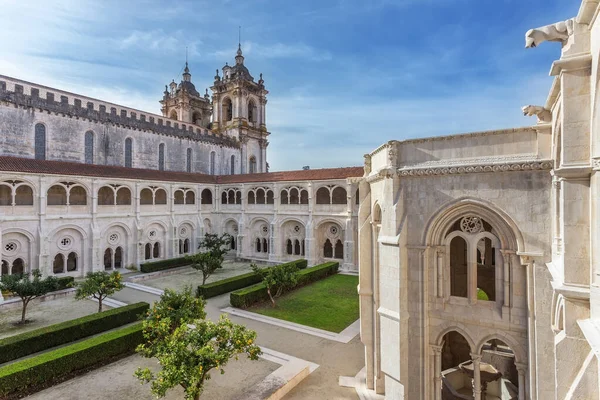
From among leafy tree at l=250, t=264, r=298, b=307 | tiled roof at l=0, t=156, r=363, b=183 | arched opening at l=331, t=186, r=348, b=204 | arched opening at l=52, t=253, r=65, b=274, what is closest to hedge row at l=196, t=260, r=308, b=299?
leafy tree at l=250, t=264, r=298, b=307

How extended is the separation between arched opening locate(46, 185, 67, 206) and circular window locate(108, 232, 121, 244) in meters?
4.60

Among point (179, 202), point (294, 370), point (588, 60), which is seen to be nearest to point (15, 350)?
point (294, 370)

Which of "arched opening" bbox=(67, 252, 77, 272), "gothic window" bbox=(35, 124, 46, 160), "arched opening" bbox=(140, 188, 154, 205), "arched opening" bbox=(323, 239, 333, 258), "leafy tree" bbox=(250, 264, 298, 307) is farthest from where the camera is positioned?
"arched opening" bbox=(140, 188, 154, 205)

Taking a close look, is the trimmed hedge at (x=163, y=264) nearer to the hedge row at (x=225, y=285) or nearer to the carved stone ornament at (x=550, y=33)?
the hedge row at (x=225, y=285)

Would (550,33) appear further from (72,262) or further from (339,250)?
(72,262)

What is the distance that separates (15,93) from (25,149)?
4731mm

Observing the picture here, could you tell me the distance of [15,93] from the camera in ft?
88.1

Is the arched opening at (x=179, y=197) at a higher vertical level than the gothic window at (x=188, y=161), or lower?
lower

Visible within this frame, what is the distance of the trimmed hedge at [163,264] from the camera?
2857 cm

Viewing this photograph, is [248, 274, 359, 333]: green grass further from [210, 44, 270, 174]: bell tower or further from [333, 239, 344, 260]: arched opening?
[210, 44, 270, 174]: bell tower

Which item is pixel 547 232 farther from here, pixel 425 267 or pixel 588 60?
pixel 588 60

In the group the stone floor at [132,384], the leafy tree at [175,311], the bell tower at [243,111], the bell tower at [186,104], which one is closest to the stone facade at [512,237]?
the stone floor at [132,384]

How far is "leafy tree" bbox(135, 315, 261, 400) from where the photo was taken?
8.27 m

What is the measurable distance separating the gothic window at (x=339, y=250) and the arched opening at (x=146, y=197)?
20147 millimetres
